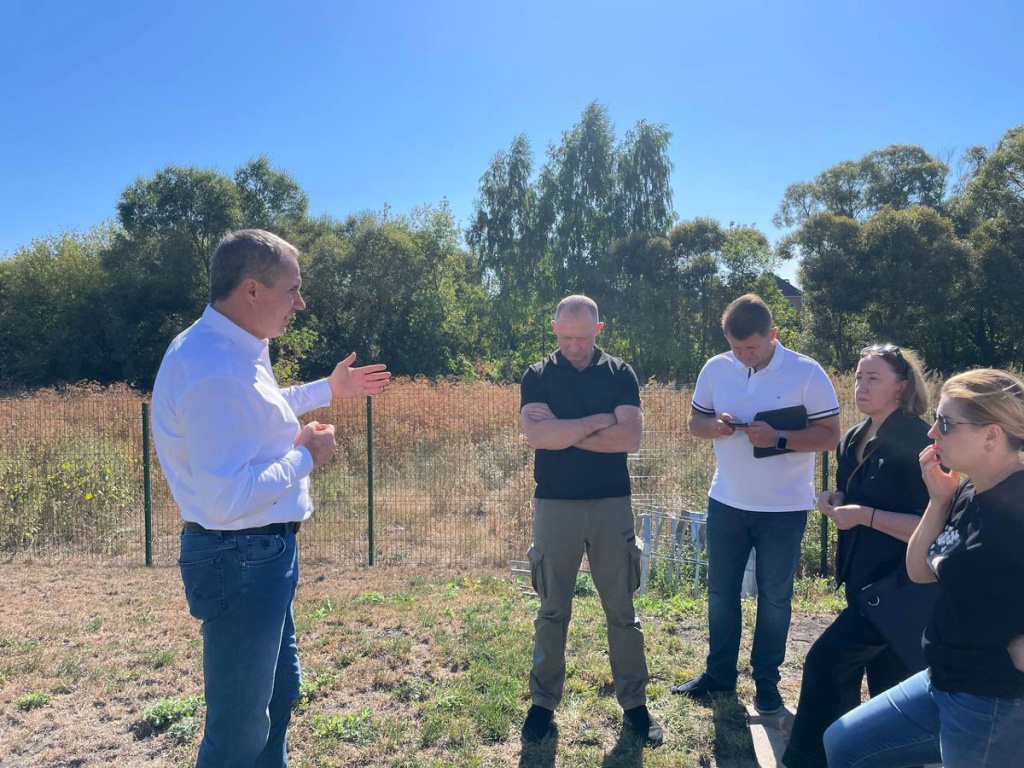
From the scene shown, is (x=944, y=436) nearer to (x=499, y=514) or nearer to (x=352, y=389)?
(x=352, y=389)

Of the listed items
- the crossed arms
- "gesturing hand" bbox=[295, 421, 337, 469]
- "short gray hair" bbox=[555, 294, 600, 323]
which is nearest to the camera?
"gesturing hand" bbox=[295, 421, 337, 469]

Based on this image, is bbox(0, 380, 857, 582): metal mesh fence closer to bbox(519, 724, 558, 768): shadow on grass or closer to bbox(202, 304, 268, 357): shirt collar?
bbox(519, 724, 558, 768): shadow on grass

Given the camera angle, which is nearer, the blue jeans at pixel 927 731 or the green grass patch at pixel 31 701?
the blue jeans at pixel 927 731

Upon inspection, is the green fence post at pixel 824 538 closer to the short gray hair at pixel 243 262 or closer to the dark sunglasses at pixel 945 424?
the dark sunglasses at pixel 945 424

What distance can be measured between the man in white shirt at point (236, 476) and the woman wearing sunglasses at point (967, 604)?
1.78 metres

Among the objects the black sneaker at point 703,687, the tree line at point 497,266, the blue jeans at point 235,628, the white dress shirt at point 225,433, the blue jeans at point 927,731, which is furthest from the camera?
the tree line at point 497,266

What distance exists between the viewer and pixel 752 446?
3.56m

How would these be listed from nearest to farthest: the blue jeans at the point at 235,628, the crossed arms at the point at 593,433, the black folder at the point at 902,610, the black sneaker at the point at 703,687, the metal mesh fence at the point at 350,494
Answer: the blue jeans at the point at 235,628
the black folder at the point at 902,610
the crossed arms at the point at 593,433
the black sneaker at the point at 703,687
the metal mesh fence at the point at 350,494

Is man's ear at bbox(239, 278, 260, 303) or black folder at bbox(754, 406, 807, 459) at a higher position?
man's ear at bbox(239, 278, 260, 303)

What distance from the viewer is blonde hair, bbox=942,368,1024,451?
1.88 metres

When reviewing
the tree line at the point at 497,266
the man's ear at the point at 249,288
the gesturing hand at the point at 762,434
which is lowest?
the gesturing hand at the point at 762,434

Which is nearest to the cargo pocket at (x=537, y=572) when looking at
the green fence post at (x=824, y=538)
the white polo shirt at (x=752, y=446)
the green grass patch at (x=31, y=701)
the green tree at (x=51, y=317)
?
the white polo shirt at (x=752, y=446)

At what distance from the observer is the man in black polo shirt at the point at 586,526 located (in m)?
3.28

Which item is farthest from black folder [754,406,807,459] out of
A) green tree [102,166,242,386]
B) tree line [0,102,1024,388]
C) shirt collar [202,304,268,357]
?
green tree [102,166,242,386]
